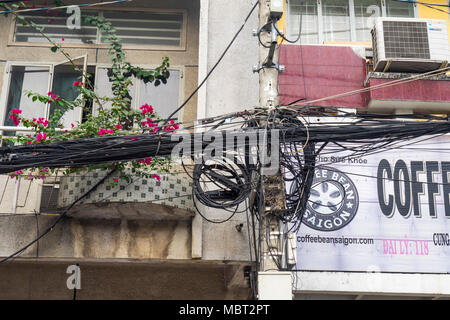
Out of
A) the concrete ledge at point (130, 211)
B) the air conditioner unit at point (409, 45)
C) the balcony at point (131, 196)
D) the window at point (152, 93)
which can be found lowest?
the concrete ledge at point (130, 211)

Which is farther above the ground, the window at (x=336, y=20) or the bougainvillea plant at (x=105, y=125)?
the window at (x=336, y=20)

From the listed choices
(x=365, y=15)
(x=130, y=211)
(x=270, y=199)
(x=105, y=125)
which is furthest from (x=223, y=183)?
(x=365, y=15)

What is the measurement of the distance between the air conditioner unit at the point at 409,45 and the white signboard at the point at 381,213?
113 centimetres

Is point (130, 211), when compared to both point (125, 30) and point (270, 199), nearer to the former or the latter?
point (270, 199)

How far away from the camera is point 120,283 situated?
Result: 335 inches

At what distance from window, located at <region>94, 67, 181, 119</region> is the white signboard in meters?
2.59


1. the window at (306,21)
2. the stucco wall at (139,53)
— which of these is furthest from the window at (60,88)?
the window at (306,21)

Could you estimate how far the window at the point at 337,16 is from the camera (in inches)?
359

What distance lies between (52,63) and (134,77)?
134cm

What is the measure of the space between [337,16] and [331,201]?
325 centimetres

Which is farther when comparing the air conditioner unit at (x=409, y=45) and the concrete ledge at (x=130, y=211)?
the air conditioner unit at (x=409, y=45)

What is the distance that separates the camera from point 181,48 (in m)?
9.48

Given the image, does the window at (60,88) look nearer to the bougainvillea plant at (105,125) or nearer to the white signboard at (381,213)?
the bougainvillea plant at (105,125)

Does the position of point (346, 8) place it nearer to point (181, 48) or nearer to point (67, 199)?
point (181, 48)
